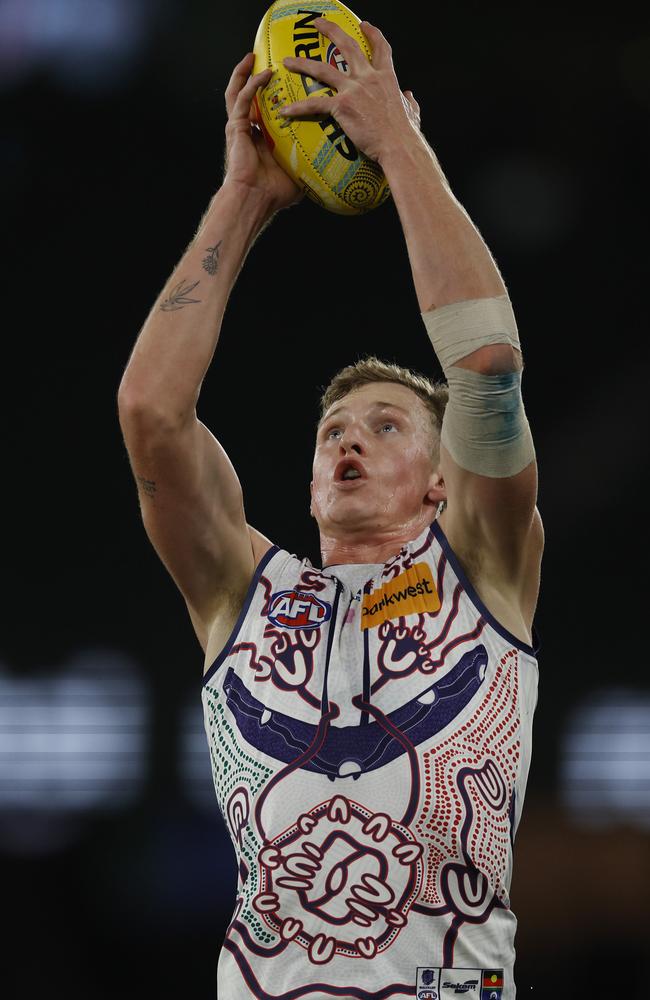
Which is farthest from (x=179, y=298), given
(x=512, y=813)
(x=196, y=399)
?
(x=512, y=813)

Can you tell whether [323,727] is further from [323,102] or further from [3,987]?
[3,987]

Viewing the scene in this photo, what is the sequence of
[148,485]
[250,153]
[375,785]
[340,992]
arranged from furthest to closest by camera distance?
1. [250,153]
2. [148,485]
3. [375,785]
4. [340,992]

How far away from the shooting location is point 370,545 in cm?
249

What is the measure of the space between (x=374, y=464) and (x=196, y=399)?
515 millimetres

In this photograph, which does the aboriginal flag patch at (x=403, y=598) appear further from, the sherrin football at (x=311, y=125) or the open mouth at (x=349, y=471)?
the sherrin football at (x=311, y=125)

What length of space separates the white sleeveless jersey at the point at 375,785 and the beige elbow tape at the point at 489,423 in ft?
0.76

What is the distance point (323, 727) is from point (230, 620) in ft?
1.08

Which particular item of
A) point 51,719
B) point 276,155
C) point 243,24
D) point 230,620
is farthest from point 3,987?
point 243,24

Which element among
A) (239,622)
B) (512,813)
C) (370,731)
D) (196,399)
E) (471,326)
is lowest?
(512,813)

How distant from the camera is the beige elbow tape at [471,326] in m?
2.05

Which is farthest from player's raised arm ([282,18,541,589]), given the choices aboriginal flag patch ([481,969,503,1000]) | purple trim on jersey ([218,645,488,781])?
aboriginal flag patch ([481,969,503,1000])

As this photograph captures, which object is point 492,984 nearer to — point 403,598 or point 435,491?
point 403,598

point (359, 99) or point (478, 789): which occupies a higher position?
point (359, 99)

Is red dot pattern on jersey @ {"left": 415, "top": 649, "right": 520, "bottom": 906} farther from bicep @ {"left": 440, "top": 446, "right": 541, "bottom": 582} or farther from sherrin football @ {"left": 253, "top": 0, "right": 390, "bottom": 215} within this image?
sherrin football @ {"left": 253, "top": 0, "right": 390, "bottom": 215}
